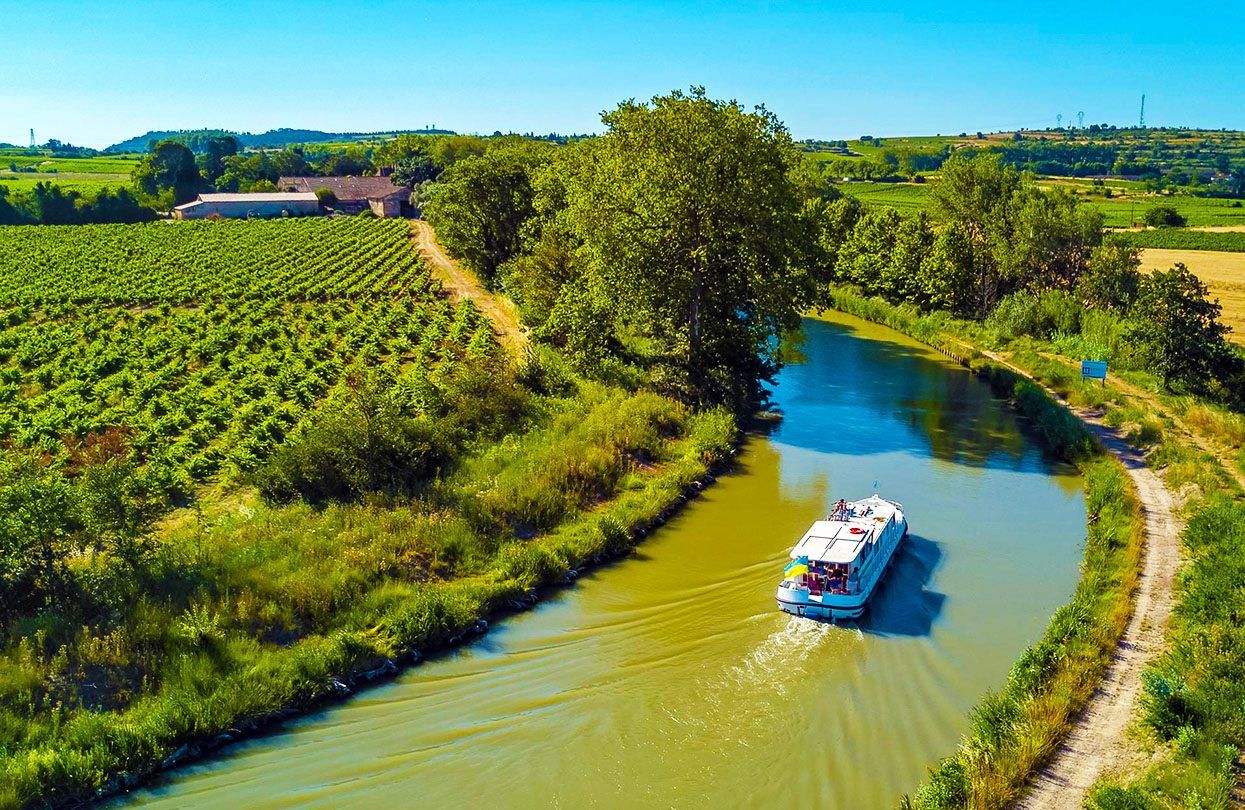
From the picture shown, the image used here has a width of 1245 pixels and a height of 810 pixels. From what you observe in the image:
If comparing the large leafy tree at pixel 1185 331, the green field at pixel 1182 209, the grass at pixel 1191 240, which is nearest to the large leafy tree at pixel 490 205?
the large leafy tree at pixel 1185 331

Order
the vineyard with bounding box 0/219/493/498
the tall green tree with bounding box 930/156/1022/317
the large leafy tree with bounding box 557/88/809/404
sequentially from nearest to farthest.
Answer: the vineyard with bounding box 0/219/493/498 < the large leafy tree with bounding box 557/88/809/404 < the tall green tree with bounding box 930/156/1022/317

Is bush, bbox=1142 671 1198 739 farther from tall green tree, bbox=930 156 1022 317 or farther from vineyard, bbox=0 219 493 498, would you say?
tall green tree, bbox=930 156 1022 317

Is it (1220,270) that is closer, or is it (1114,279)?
(1114,279)

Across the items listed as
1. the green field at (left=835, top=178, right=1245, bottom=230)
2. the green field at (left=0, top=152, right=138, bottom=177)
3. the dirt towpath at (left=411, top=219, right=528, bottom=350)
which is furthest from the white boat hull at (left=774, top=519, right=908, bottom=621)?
the green field at (left=0, top=152, right=138, bottom=177)

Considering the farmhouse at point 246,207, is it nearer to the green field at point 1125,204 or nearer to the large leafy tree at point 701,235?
the green field at point 1125,204

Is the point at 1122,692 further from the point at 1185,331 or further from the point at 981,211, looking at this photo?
the point at 981,211

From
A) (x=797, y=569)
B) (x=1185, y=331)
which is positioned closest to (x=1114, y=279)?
(x=1185, y=331)
